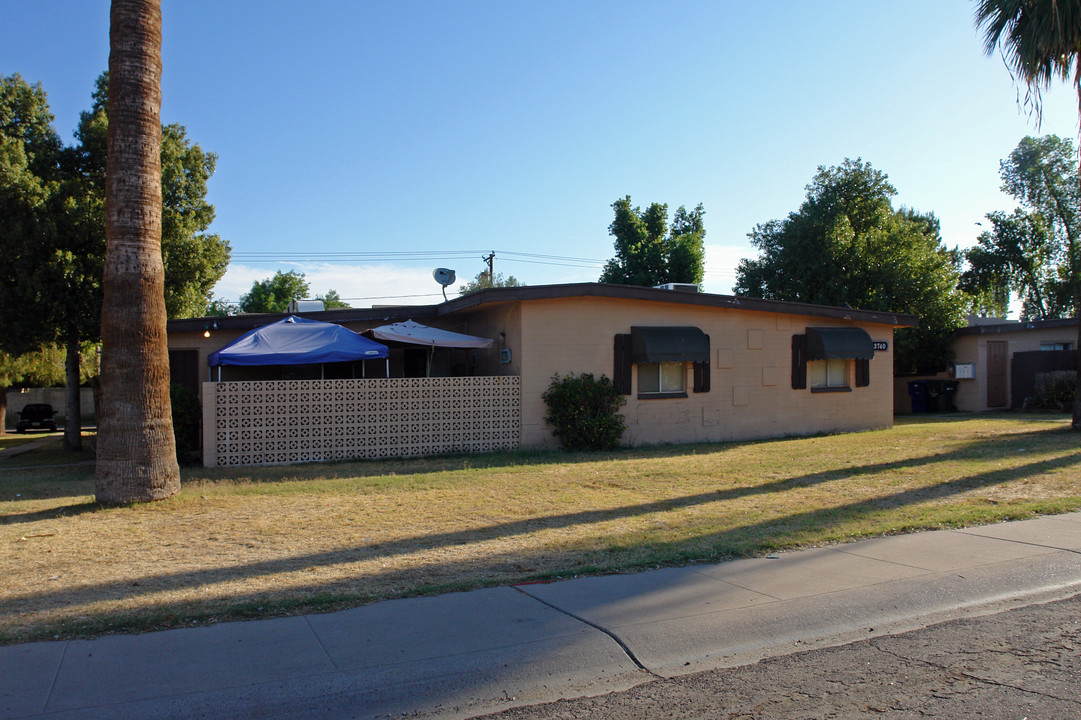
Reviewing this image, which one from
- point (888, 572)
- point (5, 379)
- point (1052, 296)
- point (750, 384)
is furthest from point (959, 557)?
point (1052, 296)

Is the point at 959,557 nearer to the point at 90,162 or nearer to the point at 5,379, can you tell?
the point at 90,162

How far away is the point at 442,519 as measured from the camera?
9.43 meters

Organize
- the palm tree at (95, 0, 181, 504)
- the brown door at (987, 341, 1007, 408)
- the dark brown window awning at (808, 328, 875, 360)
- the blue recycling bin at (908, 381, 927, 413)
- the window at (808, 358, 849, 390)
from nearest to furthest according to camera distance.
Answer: the palm tree at (95, 0, 181, 504)
the dark brown window awning at (808, 328, 875, 360)
the window at (808, 358, 849, 390)
the brown door at (987, 341, 1007, 408)
the blue recycling bin at (908, 381, 927, 413)

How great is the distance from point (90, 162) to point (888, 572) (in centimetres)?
1904

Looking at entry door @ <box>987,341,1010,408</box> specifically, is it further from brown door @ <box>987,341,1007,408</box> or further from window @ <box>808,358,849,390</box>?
window @ <box>808,358,849,390</box>

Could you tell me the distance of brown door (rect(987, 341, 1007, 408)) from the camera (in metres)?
26.3

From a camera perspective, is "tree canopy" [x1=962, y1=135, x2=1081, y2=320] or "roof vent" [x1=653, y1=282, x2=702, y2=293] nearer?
"roof vent" [x1=653, y1=282, x2=702, y2=293]

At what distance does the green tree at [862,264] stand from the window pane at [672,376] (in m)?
13.1

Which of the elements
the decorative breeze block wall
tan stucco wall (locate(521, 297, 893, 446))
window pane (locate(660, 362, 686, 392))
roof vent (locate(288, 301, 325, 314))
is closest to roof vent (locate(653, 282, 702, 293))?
tan stucco wall (locate(521, 297, 893, 446))

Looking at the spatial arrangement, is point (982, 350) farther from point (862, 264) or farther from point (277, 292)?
point (277, 292)

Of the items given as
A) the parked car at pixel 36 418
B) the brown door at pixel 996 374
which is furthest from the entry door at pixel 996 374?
the parked car at pixel 36 418

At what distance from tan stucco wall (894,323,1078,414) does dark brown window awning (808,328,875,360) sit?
8707mm

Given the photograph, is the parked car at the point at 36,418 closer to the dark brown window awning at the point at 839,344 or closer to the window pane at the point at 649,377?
the window pane at the point at 649,377

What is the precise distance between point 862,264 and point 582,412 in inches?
726
